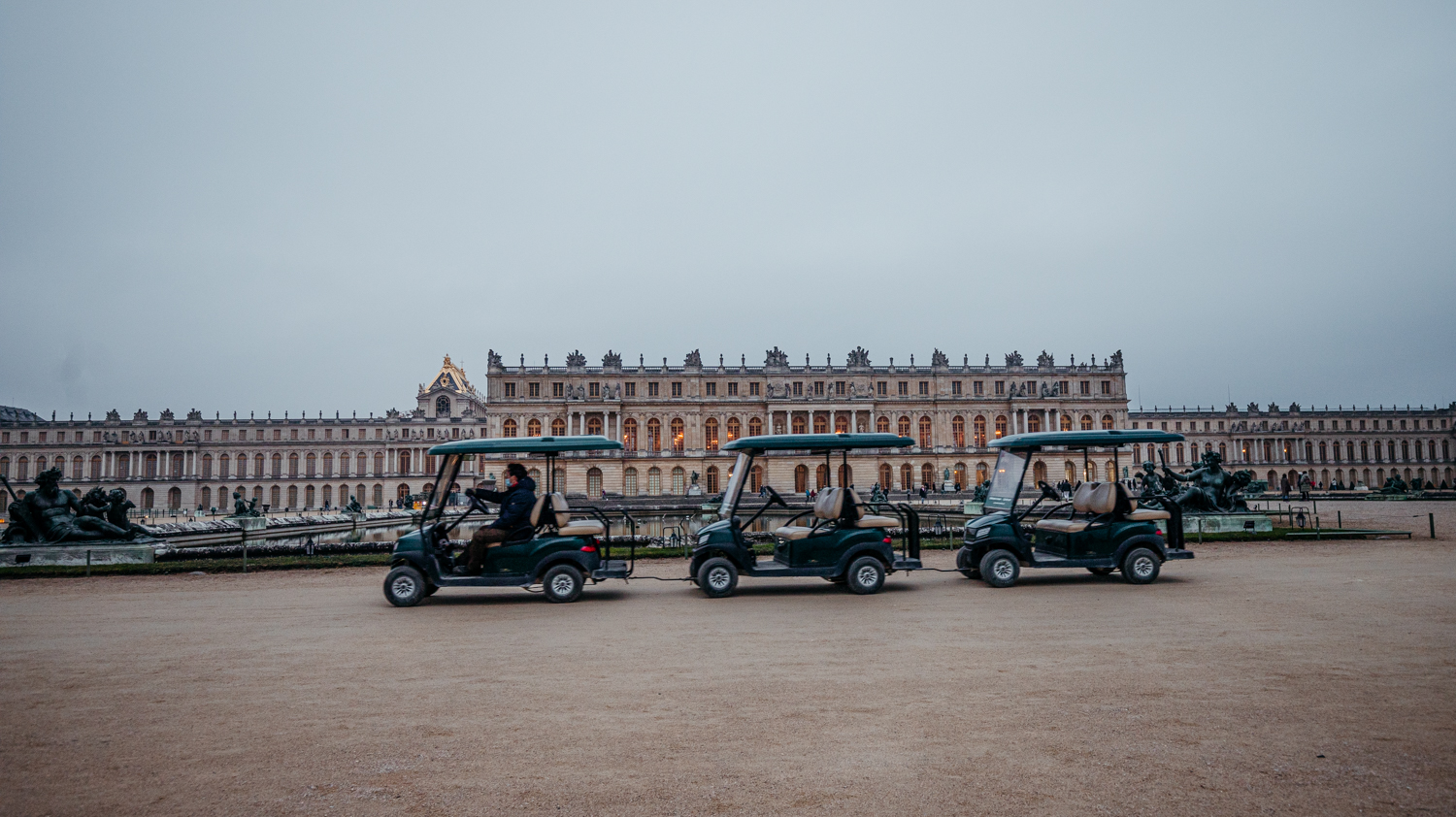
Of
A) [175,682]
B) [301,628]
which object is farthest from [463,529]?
[175,682]

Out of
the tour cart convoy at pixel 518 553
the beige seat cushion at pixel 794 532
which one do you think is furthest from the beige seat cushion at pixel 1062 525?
the tour cart convoy at pixel 518 553

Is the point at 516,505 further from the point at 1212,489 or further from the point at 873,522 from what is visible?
the point at 1212,489

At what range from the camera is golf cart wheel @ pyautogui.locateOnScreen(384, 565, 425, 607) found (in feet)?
36.1

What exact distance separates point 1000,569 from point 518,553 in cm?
724

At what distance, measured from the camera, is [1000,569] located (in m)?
12.1

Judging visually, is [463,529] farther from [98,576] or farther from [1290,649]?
[1290,649]

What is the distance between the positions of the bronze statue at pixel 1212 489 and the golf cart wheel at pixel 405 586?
21.6 metres

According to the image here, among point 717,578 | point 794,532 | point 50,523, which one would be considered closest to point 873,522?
point 794,532

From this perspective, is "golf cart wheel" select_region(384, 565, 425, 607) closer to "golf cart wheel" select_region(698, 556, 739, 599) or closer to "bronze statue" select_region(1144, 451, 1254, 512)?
"golf cart wheel" select_region(698, 556, 739, 599)

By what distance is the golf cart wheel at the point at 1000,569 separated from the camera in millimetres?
12031

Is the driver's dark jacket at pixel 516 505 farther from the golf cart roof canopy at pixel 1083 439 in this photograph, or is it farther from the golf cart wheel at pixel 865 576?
the golf cart roof canopy at pixel 1083 439

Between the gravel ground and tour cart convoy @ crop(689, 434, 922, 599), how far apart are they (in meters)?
0.78

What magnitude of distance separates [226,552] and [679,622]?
15.7 metres

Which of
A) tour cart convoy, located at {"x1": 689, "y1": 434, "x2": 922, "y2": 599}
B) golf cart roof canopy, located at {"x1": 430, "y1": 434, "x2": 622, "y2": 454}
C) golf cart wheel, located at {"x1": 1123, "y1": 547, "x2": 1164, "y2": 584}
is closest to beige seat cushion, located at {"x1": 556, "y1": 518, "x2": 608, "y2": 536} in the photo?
golf cart roof canopy, located at {"x1": 430, "y1": 434, "x2": 622, "y2": 454}
